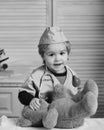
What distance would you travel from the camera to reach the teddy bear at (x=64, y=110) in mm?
762

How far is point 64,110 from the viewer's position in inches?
31.5

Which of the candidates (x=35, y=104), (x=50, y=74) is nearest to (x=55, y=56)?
(x=50, y=74)

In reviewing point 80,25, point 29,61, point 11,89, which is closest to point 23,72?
point 29,61

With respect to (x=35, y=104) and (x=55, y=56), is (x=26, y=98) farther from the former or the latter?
(x=55, y=56)

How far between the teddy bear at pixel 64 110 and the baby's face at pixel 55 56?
3.4 inches

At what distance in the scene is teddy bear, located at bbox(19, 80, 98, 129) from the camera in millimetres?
762

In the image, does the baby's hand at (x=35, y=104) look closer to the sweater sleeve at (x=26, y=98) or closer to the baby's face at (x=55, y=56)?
the sweater sleeve at (x=26, y=98)

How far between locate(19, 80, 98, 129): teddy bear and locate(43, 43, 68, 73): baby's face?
3.4 inches

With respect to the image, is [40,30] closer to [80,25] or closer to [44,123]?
[80,25]

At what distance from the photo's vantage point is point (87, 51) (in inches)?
82.8

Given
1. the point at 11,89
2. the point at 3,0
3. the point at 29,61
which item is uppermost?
the point at 3,0

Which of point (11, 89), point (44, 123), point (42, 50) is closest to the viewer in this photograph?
point (44, 123)

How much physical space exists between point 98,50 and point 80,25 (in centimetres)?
22

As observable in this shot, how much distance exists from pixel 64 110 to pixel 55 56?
188 millimetres
